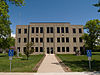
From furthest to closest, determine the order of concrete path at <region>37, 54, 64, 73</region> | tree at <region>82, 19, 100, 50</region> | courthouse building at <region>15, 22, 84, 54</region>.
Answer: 1. courthouse building at <region>15, 22, 84, 54</region>
2. tree at <region>82, 19, 100, 50</region>
3. concrete path at <region>37, 54, 64, 73</region>

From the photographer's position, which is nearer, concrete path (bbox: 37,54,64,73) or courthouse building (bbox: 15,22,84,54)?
concrete path (bbox: 37,54,64,73)

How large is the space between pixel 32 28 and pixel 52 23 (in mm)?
7850

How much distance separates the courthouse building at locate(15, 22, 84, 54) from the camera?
35.8 meters

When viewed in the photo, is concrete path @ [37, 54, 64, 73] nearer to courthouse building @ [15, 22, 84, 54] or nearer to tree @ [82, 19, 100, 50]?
tree @ [82, 19, 100, 50]

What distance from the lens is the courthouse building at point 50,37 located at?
118 feet

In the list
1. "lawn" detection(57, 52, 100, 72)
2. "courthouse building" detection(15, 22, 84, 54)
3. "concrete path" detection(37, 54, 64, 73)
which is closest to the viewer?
"concrete path" detection(37, 54, 64, 73)

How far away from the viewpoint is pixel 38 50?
3575cm

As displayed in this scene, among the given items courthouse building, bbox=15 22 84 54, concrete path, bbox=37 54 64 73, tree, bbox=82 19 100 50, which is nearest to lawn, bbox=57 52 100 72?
concrete path, bbox=37 54 64 73

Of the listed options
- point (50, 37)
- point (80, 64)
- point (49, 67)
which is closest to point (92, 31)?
point (50, 37)

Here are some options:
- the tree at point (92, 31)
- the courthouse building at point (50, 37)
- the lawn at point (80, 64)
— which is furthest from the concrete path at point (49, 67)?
the courthouse building at point (50, 37)

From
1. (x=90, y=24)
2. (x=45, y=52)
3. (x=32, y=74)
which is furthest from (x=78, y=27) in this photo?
(x=32, y=74)

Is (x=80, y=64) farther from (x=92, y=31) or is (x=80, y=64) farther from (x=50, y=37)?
(x=50, y=37)

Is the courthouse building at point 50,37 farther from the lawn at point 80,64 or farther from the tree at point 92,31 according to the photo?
the lawn at point 80,64

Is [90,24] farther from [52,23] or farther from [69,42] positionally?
[52,23]
